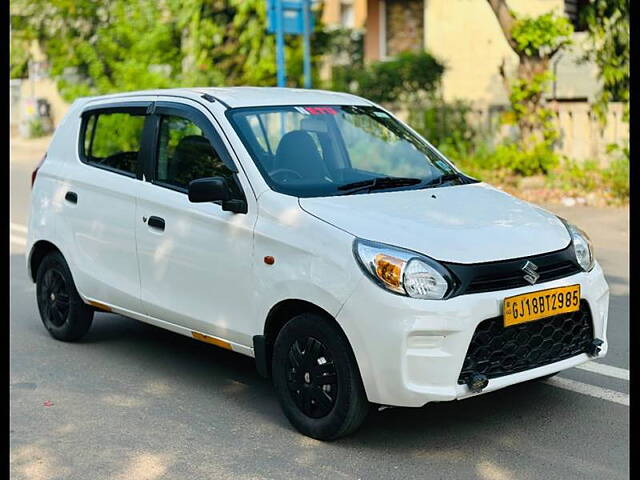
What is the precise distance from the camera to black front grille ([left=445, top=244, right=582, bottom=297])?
16.3ft

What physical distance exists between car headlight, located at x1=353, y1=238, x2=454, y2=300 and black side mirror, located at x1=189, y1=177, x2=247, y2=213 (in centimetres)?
97

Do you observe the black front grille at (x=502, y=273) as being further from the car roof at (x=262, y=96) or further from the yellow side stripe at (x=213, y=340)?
the car roof at (x=262, y=96)

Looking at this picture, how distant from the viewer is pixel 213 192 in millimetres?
5641

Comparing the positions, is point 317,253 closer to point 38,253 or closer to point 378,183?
point 378,183

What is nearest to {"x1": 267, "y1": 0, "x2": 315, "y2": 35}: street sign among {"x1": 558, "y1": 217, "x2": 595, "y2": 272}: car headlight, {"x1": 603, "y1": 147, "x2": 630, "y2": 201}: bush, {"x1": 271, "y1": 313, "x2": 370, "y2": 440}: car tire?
{"x1": 603, "y1": 147, "x2": 630, "y2": 201}: bush

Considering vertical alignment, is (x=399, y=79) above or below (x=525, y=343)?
above

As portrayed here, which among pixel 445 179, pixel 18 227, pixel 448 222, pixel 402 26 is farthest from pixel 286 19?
pixel 448 222

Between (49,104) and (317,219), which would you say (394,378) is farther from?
(49,104)

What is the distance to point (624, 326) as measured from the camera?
25.6 ft

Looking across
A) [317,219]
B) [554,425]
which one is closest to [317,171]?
[317,219]

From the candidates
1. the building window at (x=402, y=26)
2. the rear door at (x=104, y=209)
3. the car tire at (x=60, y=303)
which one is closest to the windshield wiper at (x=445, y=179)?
the rear door at (x=104, y=209)

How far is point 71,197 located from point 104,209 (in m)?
0.43

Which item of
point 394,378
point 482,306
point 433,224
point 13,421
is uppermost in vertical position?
point 433,224

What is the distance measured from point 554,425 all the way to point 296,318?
143 centimetres
